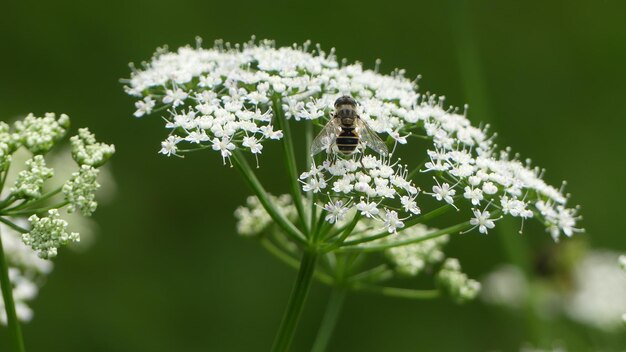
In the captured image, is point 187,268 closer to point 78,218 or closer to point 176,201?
point 176,201

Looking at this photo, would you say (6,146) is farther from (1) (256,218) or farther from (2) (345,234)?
(1) (256,218)

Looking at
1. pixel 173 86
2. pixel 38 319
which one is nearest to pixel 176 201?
pixel 38 319

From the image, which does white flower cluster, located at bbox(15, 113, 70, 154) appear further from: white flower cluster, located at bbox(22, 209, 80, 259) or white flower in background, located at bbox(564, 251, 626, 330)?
white flower in background, located at bbox(564, 251, 626, 330)

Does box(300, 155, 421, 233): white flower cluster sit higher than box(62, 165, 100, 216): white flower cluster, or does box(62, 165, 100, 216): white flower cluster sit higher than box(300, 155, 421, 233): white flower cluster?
box(300, 155, 421, 233): white flower cluster

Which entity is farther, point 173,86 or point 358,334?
point 358,334

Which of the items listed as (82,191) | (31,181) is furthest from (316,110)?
(31,181)

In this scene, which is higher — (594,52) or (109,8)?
(594,52)

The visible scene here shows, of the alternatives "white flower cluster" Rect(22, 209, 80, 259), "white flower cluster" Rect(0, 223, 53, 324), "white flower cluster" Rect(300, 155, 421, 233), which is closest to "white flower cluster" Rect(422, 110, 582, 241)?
"white flower cluster" Rect(300, 155, 421, 233)
